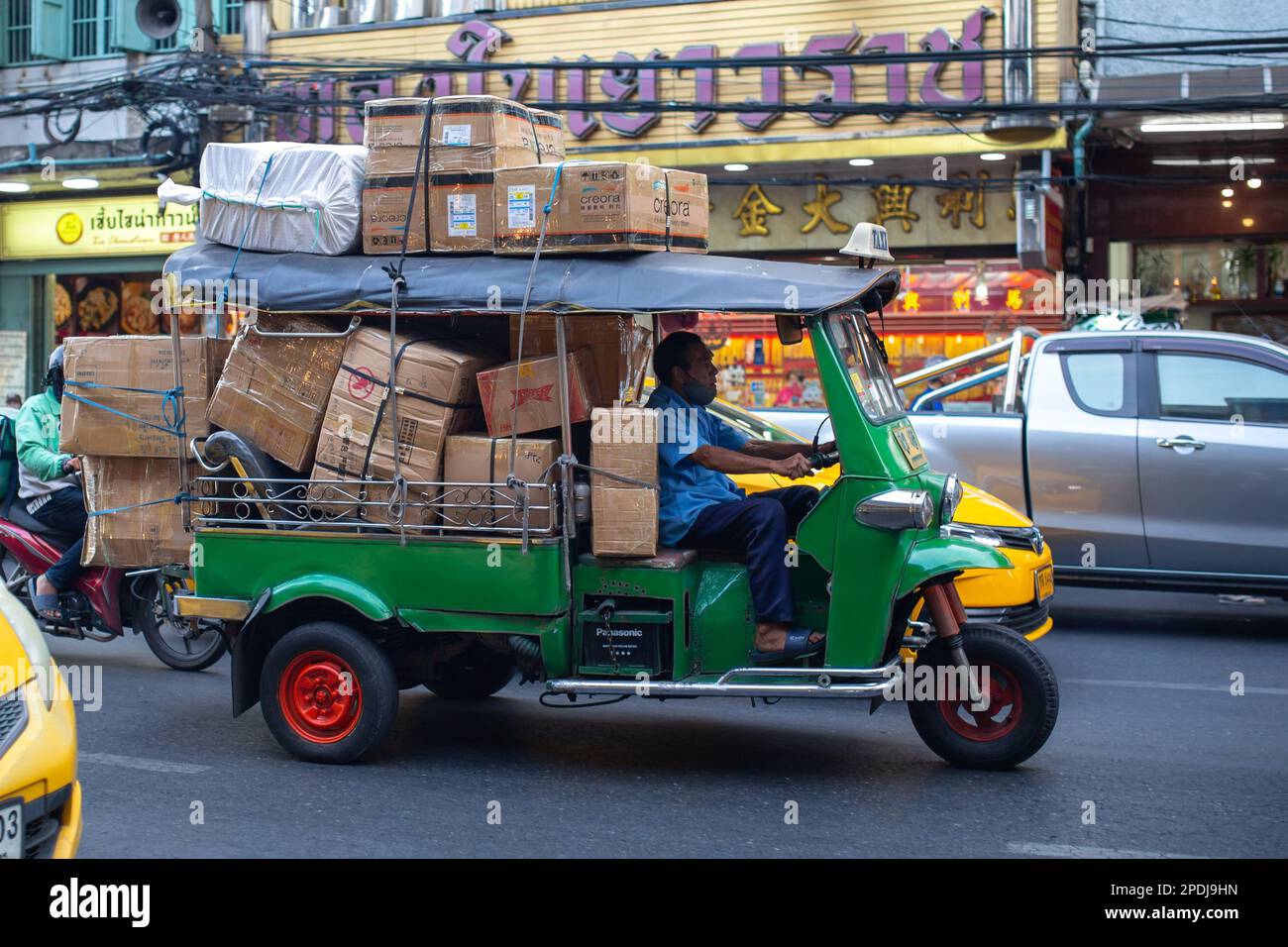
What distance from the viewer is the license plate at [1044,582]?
775 centimetres

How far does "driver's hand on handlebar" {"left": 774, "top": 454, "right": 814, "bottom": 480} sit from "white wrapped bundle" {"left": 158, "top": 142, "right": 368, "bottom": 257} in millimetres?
2262

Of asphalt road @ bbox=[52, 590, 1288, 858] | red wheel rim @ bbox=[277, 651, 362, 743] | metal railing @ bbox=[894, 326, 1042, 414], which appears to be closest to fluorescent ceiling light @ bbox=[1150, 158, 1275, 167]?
metal railing @ bbox=[894, 326, 1042, 414]

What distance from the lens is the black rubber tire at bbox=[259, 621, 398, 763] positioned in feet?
20.4

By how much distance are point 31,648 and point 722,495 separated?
3.10 m

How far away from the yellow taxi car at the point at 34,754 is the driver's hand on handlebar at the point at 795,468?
10.2 feet

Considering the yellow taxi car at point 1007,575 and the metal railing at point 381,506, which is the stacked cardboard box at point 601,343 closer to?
the metal railing at point 381,506

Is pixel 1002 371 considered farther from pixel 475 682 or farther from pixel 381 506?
pixel 381 506

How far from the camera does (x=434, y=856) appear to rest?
513cm

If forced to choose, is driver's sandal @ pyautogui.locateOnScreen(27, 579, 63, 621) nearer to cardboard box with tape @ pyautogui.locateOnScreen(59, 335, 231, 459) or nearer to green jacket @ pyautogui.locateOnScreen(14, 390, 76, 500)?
green jacket @ pyautogui.locateOnScreen(14, 390, 76, 500)

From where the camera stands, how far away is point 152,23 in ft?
67.1

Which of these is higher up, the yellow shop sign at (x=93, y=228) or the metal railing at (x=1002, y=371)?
the yellow shop sign at (x=93, y=228)

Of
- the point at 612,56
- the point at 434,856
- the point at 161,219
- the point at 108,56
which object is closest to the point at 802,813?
the point at 434,856

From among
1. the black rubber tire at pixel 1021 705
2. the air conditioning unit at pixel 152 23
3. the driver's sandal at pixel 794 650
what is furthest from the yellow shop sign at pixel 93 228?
the black rubber tire at pixel 1021 705

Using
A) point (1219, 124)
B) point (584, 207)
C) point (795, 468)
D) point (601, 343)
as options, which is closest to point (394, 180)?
point (584, 207)
